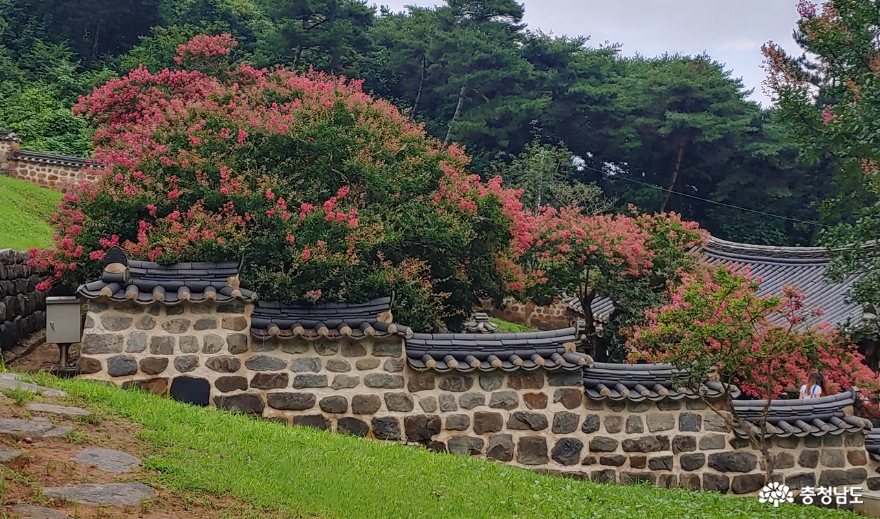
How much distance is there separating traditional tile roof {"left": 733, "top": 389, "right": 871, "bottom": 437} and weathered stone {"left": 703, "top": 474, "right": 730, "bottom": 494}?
1.80ft

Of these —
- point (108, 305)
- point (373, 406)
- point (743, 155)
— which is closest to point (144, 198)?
point (108, 305)

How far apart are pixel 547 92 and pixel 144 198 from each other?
27628 mm

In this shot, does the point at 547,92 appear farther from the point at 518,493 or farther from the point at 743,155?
the point at 518,493

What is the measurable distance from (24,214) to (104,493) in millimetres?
16406

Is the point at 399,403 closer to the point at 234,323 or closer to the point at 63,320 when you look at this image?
the point at 234,323

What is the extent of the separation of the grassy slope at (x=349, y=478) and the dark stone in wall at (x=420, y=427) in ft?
2.83

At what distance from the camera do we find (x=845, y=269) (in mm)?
13125

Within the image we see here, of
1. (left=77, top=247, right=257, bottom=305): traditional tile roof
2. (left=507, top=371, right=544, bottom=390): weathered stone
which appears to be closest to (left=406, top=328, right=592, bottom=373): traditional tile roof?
(left=507, top=371, right=544, bottom=390): weathered stone

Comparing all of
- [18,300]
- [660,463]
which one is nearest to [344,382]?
[660,463]

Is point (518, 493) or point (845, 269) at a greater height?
point (845, 269)

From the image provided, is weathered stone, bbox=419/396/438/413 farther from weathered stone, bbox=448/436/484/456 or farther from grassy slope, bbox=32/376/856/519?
grassy slope, bbox=32/376/856/519

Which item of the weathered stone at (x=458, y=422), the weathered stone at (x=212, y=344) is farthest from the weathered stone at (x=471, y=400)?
the weathered stone at (x=212, y=344)

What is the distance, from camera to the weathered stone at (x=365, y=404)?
8.23 m

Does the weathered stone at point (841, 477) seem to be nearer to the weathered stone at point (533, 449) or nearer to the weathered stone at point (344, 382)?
the weathered stone at point (533, 449)
